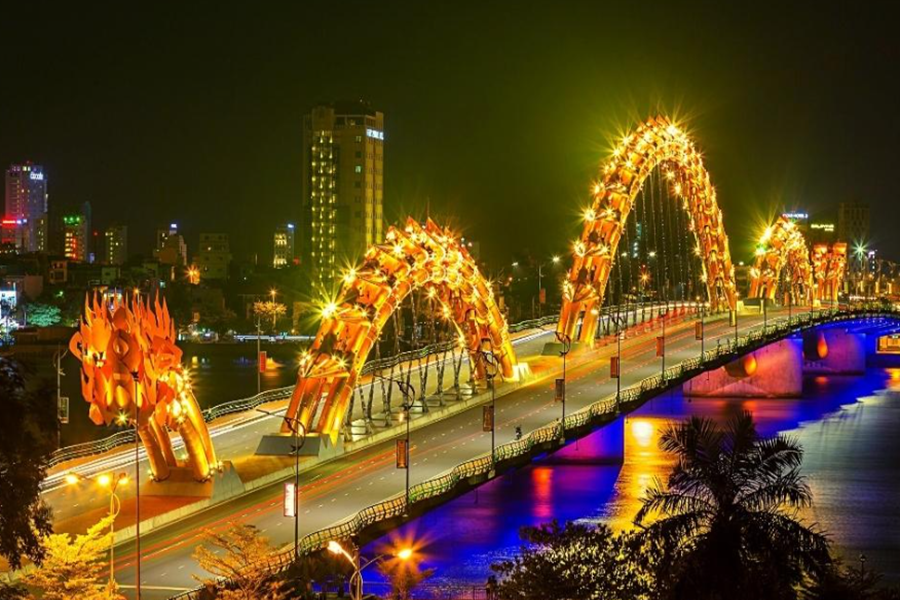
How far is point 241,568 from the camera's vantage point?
143 ft

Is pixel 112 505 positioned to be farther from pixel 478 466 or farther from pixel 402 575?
pixel 478 466

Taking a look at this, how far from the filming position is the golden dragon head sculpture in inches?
2235

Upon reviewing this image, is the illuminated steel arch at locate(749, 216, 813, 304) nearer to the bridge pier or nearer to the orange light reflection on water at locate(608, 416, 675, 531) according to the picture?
the bridge pier

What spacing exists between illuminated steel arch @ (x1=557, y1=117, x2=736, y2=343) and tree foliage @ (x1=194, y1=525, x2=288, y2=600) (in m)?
58.7

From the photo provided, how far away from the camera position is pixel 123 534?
168 feet

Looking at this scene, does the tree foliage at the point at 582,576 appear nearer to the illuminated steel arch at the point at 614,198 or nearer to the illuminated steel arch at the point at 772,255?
the illuminated steel arch at the point at 614,198

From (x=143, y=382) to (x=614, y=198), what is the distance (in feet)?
202

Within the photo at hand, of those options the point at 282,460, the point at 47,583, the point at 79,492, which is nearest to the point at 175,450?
the point at 282,460

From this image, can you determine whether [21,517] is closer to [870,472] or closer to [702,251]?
[870,472]

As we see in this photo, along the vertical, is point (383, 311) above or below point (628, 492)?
above

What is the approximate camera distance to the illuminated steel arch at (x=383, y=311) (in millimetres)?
71875

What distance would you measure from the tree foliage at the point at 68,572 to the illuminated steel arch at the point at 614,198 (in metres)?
62.6

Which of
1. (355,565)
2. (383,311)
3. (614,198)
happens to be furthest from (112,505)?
(614,198)

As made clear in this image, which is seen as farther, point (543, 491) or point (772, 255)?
point (772, 255)
